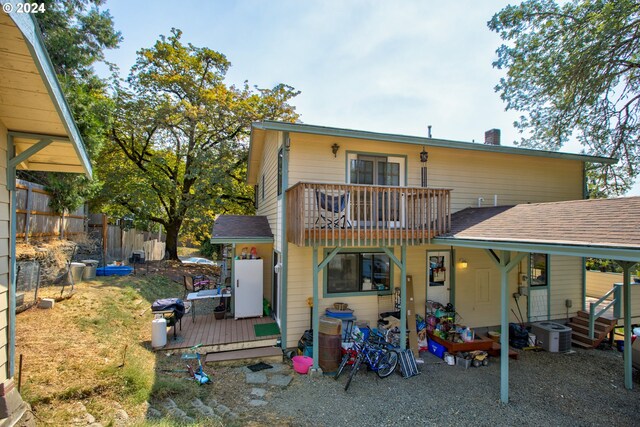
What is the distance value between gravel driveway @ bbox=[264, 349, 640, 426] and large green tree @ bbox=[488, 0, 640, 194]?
29.1 ft

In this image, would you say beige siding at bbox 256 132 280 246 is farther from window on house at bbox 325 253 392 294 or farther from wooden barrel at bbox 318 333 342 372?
wooden barrel at bbox 318 333 342 372

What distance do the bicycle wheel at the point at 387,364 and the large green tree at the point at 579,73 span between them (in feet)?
35.8

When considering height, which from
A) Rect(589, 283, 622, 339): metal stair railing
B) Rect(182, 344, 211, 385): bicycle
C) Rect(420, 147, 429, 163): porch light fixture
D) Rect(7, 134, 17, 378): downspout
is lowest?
Rect(182, 344, 211, 385): bicycle

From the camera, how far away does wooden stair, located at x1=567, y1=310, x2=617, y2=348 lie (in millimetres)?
8308

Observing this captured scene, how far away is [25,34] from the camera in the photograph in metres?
2.06

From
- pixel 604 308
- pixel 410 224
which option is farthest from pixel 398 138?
pixel 604 308

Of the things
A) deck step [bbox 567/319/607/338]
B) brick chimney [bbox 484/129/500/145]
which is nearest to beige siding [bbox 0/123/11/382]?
brick chimney [bbox 484/129/500/145]

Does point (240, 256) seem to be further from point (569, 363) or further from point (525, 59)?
point (525, 59)

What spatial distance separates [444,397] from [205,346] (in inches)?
202

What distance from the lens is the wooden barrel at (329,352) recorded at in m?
6.38

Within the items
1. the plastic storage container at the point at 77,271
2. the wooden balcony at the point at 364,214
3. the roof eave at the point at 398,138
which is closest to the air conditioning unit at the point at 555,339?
the wooden balcony at the point at 364,214

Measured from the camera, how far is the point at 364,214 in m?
6.51

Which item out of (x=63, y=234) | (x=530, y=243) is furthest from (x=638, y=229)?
(x=63, y=234)

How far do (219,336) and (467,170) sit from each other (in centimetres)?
831
